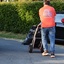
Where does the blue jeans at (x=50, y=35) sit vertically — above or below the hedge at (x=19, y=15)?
above

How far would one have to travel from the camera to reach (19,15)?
19.7 m

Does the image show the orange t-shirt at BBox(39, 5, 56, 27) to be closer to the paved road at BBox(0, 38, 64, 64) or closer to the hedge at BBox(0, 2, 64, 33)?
the paved road at BBox(0, 38, 64, 64)

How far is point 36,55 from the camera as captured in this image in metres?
11.6

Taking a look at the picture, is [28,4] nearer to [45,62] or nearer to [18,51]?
[18,51]

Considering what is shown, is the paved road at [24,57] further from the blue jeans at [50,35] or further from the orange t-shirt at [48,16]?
the orange t-shirt at [48,16]

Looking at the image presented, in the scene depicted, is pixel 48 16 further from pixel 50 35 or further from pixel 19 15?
pixel 19 15

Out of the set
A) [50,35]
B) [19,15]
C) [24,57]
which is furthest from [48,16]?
[19,15]

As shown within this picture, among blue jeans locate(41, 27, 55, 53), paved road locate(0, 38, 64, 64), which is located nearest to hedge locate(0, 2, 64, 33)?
paved road locate(0, 38, 64, 64)

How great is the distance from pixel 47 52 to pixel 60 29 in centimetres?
323

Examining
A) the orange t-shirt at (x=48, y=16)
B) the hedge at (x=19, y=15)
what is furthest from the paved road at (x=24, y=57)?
the hedge at (x=19, y=15)

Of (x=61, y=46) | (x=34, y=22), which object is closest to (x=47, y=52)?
(x=61, y=46)

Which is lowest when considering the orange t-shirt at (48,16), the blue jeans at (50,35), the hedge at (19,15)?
Answer: the hedge at (19,15)

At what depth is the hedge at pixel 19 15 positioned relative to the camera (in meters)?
19.0

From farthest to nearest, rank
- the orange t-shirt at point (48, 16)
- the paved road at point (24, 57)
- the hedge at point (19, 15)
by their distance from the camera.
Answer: the hedge at point (19, 15), the orange t-shirt at point (48, 16), the paved road at point (24, 57)
